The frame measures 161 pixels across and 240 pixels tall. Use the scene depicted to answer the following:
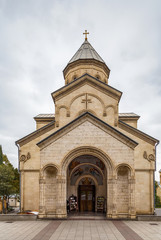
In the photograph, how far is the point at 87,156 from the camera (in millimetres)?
17812

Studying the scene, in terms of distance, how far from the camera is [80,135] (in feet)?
48.6

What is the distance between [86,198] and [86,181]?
51.7 inches

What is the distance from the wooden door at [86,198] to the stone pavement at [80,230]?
4189 millimetres

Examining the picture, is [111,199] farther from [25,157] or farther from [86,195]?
[25,157]

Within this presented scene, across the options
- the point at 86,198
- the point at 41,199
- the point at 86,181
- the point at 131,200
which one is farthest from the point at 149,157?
the point at 41,199

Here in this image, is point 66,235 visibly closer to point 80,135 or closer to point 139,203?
point 80,135

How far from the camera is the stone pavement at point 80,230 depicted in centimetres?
995

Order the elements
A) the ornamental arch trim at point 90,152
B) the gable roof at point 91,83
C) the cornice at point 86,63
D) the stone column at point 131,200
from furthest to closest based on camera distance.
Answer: the cornice at point 86,63 → the gable roof at point 91,83 → the ornamental arch trim at point 90,152 → the stone column at point 131,200

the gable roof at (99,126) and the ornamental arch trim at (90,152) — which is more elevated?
the gable roof at (99,126)

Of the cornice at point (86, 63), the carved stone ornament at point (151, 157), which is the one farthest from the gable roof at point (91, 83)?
the carved stone ornament at point (151, 157)

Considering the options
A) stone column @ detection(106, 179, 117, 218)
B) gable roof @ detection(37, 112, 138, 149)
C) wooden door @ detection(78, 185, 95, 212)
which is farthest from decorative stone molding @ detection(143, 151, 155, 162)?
stone column @ detection(106, 179, 117, 218)

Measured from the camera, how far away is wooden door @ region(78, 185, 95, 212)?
1748cm

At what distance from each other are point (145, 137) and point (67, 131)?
7.34 metres

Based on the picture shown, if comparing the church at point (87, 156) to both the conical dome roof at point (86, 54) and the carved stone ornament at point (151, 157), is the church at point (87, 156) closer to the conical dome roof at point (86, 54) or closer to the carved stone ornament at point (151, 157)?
the carved stone ornament at point (151, 157)
